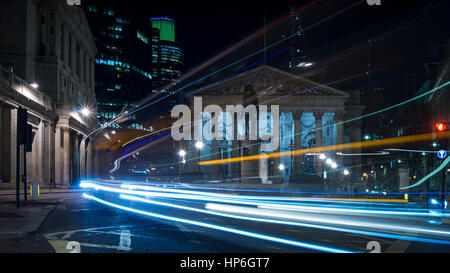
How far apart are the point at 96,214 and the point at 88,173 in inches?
2085

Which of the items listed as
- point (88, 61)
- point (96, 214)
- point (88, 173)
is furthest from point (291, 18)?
point (96, 214)

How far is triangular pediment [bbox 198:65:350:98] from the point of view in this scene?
68562 mm

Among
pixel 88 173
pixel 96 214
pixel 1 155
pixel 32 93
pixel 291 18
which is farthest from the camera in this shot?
pixel 291 18

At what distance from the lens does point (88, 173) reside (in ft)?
221

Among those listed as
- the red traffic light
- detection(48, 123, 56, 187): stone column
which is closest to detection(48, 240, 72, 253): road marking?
the red traffic light

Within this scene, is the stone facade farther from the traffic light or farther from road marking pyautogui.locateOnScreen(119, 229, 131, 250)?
road marking pyautogui.locateOnScreen(119, 229, 131, 250)

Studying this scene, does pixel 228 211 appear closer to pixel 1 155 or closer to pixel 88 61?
pixel 1 155

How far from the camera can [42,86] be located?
161 feet

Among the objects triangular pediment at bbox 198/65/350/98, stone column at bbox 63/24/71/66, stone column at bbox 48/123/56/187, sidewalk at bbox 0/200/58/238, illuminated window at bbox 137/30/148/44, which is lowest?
sidewalk at bbox 0/200/58/238

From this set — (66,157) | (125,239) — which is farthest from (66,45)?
(125,239)

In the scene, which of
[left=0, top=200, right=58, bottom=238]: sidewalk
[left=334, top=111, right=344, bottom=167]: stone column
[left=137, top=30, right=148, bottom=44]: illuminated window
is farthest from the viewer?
[left=137, top=30, right=148, bottom=44]: illuminated window

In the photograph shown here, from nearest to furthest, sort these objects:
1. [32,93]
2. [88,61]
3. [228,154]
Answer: [32,93], [88,61], [228,154]

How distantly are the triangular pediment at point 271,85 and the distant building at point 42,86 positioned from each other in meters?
22.3

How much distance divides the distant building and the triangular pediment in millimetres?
22281
